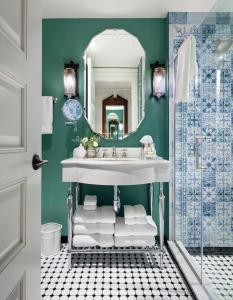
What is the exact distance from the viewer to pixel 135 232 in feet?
6.46

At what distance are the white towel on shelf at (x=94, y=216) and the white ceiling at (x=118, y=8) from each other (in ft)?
6.04

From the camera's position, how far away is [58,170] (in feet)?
8.00

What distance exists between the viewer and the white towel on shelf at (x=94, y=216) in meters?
1.97

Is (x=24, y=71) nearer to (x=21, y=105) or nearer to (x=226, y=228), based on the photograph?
(x=21, y=105)

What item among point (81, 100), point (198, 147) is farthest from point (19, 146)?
point (81, 100)

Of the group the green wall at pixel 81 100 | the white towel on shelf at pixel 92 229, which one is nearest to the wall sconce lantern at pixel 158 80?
the green wall at pixel 81 100

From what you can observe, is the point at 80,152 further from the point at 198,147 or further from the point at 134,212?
the point at 198,147

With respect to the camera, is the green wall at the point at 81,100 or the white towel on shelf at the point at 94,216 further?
the green wall at the point at 81,100

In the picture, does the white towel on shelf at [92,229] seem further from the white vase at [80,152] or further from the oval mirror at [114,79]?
the oval mirror at [114,79]

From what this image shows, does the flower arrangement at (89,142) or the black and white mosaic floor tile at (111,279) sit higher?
the flower arrangement at (89,142)

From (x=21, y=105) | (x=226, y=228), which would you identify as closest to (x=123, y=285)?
(x=226, y=228)

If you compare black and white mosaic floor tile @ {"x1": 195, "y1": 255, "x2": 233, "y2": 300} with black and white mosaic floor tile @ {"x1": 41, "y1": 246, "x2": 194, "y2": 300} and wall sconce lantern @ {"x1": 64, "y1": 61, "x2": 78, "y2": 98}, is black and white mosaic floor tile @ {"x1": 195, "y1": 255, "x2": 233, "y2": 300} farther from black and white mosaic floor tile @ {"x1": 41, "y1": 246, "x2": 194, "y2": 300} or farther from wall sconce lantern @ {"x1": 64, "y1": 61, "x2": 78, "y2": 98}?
wall sconce lantern @ {"x1": 64, "y1": 61, "x2": 78, "y2": 98}

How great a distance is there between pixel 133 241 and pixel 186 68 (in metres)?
1.50

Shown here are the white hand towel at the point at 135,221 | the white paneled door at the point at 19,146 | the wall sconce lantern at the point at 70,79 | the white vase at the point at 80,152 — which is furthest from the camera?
the wall sconce lantern at the point at 70,79
